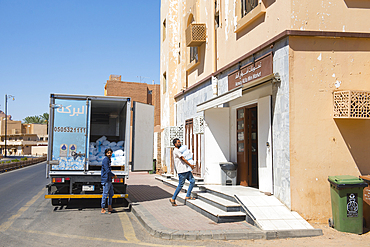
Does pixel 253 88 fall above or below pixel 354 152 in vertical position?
above

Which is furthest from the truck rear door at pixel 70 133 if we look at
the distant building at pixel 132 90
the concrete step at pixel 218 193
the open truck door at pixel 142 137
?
the distant building at pixel 132 90

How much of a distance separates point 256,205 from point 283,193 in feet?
2.30

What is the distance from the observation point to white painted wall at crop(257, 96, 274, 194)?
29.2 ft

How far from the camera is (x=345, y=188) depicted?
7.12 m

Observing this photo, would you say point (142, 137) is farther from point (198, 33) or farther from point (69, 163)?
point (198, 33)

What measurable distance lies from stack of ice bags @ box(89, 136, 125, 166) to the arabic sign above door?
413 cm

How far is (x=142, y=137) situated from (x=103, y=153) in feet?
4.64

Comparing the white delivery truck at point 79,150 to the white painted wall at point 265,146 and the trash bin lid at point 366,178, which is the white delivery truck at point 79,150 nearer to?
the white painted wall at point 265,146

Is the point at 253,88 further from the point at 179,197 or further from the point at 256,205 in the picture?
the point at 179,197

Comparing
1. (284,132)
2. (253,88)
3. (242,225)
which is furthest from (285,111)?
(242,225)

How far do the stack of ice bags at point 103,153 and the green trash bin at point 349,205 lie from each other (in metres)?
5.91

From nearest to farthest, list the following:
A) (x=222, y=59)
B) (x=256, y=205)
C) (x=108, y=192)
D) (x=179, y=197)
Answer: (x=256, y=205), (x=108, y=192), (x=179, y=197), (x=222, y=59)

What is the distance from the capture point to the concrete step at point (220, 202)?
8.12m

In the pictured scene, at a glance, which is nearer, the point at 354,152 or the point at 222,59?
the point at 354,152
